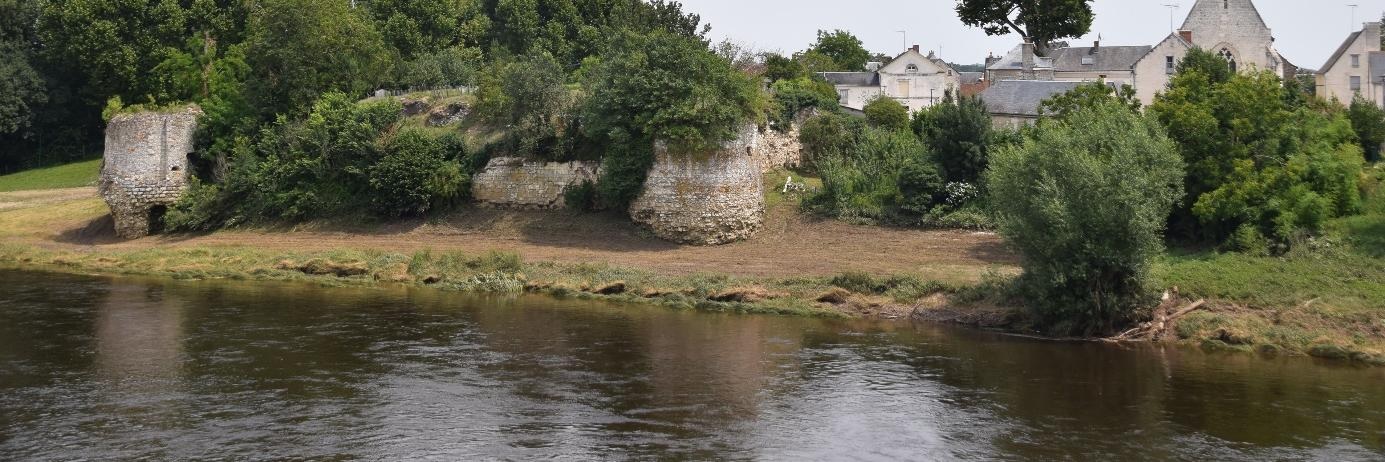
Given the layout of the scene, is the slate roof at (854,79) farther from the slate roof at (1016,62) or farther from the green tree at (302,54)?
the green tree at (302,54)

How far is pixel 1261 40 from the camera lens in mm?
42938

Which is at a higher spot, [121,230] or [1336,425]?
[121,230]

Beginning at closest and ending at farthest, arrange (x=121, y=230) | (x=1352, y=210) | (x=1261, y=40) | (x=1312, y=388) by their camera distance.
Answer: (x=1312, y=388)
(x=1352, y=210)
(x=121, y=230)
(x=1261, y=40)

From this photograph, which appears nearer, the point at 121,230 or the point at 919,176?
the point at 919,176

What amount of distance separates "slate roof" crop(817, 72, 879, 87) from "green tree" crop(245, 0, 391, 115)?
20.1 metres

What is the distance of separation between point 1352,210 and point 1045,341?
8987 millimetres

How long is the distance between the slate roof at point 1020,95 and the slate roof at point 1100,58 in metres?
12.4

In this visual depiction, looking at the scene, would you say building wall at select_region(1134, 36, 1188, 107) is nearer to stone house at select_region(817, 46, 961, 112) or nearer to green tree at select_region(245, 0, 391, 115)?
stone house at select_region(817, 46, 961, 112)

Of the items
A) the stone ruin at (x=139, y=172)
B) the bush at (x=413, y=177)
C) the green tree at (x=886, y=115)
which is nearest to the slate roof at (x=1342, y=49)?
the green tree at (x=886, y=115)

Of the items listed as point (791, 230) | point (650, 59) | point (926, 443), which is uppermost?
point (650, 59)

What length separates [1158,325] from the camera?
24.4 m

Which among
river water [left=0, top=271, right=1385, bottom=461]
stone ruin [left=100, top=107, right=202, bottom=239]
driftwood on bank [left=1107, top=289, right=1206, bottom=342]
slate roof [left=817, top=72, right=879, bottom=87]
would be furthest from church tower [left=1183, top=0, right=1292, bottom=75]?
stone ruin [left=100, top=107, right=202, bottom=239]

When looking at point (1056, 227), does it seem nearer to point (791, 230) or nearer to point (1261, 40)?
point (791, 230)

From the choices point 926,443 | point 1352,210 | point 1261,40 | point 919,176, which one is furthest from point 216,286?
point 1261,40
